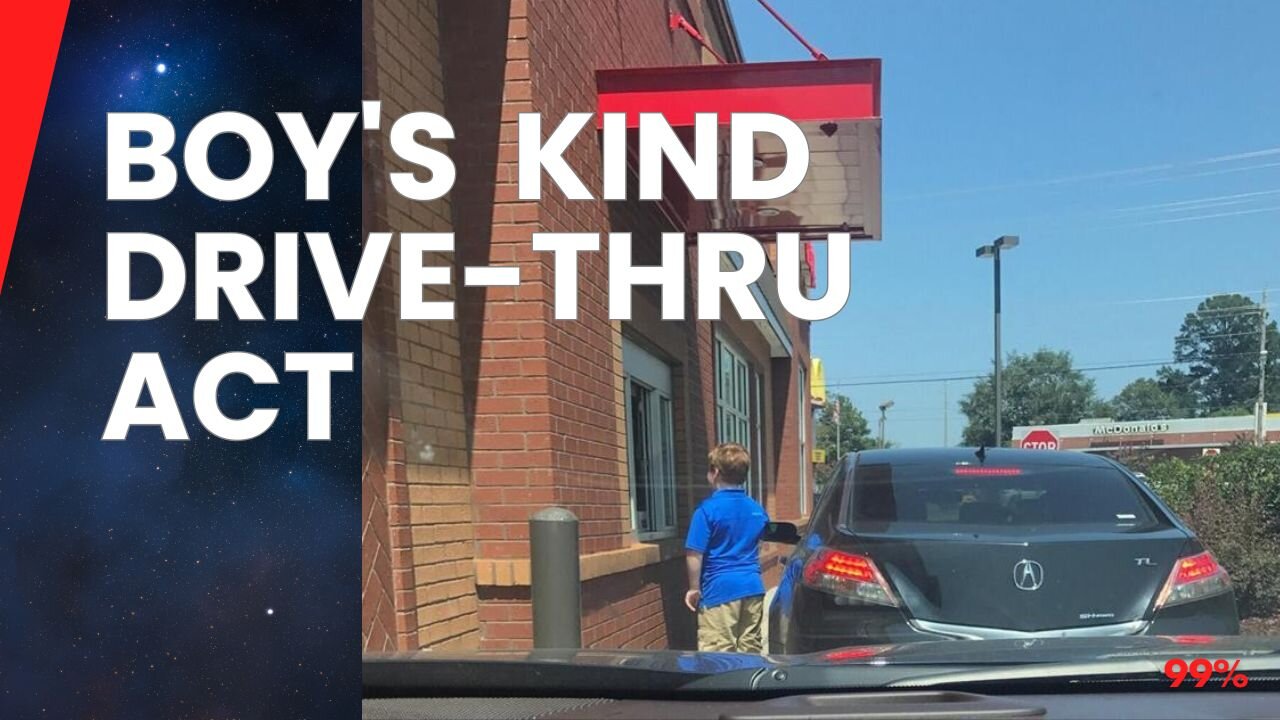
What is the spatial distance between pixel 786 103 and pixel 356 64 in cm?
231

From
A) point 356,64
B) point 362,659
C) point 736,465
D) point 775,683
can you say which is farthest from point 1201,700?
point 736,465

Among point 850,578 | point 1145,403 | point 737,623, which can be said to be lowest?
point 737,623

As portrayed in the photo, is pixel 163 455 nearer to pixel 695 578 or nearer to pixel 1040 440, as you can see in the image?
pixel 1040 440

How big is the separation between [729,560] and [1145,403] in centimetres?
239

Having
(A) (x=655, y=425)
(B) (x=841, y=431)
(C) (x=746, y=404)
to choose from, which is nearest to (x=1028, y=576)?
(B) (x=841, y=431)

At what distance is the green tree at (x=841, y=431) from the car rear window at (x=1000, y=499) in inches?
7.0

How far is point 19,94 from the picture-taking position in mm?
2977

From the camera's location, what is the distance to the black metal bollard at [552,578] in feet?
14.0

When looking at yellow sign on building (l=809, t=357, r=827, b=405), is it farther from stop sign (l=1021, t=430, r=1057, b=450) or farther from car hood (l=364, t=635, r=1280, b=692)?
car hood (l=364, t=635, r=1280, b=692)

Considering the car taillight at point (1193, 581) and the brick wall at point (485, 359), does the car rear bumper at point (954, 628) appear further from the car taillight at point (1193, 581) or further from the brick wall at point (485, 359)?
the brick wall at point (485, 359)

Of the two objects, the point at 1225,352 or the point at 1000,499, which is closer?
the point at 1225,352

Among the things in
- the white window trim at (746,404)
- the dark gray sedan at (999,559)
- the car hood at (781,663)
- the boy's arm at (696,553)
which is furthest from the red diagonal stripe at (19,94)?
the white window trim at (746,404)

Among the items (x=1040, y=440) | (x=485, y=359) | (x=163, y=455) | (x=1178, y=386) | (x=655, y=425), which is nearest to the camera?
(x=163, y=455)

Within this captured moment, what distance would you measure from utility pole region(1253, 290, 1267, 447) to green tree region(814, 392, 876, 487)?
1119 mm
